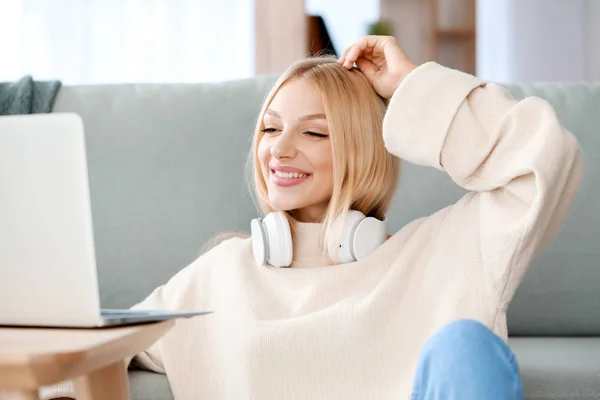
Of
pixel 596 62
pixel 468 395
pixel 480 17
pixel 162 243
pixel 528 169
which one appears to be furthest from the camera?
pixel 480 17

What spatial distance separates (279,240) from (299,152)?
6.0 inches

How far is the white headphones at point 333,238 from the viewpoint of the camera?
4.21ft

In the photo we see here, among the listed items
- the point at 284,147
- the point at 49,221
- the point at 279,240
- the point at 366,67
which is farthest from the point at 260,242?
the point at 49,221

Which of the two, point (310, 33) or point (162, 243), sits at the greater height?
point (310, 33)

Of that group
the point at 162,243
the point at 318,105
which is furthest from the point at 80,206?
the point at 162,243

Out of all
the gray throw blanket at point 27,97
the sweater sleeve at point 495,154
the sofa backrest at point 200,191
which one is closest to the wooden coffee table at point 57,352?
the sweater sleeve at point 495,154

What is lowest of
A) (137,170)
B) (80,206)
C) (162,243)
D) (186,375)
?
(186,375)

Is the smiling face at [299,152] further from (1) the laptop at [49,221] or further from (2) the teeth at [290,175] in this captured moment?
(1) the laptop at [49,221]

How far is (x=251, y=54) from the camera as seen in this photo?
329 centimetres

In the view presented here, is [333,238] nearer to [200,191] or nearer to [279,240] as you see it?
[279,240]

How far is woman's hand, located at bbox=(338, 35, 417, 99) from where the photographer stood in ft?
4.33

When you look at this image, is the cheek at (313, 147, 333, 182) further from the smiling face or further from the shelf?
the shelf

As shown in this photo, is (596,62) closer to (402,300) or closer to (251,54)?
(251,54)

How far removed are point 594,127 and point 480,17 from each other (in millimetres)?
3164
